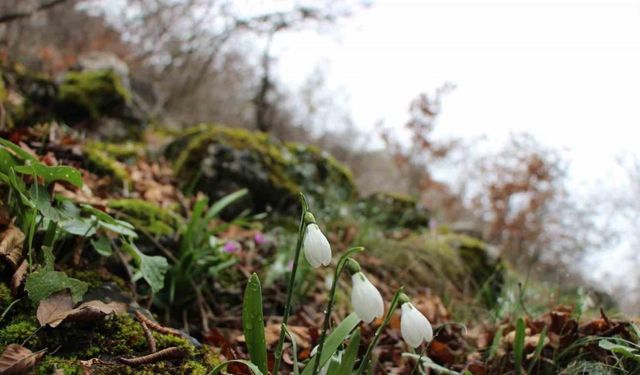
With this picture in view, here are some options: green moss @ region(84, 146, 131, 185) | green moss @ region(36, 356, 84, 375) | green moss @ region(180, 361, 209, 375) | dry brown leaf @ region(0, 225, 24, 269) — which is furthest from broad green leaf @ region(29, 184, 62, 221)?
green moss @ region(84, 146, 131, 185)

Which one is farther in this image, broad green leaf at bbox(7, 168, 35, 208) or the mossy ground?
broad green leaf at bbox(7, 168, 35, 208)

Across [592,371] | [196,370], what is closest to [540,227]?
[592,371]

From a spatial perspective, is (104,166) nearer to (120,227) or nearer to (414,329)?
(120,227)

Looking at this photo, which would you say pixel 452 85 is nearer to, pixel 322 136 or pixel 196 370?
pixel 322 136

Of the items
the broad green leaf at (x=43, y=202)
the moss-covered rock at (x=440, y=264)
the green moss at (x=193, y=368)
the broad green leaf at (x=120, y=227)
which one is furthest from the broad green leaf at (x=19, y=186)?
the moss-covered rock at (x=440, y=264)

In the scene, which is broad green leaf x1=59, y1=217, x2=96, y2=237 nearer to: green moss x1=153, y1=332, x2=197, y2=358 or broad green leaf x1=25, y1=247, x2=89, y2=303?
broad green leaf x1=25, y1=247, x2=89, y2=303

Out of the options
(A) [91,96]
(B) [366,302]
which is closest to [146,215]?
(B) [366,302]

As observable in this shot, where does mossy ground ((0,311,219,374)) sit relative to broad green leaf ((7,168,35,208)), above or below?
below
